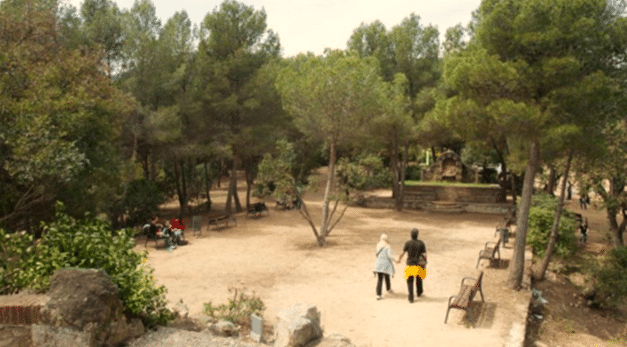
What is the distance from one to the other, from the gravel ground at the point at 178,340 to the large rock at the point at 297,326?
84 centimetres

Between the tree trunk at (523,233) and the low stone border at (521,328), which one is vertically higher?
the tree trunk at (523,233)

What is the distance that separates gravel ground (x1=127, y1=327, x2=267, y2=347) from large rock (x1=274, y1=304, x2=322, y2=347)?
2.76ft

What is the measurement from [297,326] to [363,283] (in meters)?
5.74

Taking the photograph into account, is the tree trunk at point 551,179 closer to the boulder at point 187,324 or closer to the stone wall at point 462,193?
the stone wall at point 462,193

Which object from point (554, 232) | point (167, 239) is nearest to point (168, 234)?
point (167, 239)

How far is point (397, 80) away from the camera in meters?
21.3

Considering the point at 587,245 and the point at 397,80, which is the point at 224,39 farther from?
the point at 587,245

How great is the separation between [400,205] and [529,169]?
46.6 ft

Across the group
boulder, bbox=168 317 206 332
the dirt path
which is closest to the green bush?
boulder, bbox=168 317 206 332

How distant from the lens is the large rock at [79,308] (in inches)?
194

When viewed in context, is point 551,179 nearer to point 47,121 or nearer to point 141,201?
point 47,121

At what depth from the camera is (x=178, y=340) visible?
5.52 metres

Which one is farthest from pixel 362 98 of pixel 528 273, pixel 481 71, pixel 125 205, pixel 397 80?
pixel 125 205

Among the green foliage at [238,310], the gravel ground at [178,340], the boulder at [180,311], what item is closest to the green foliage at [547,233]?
the green foliage at [238,310]
